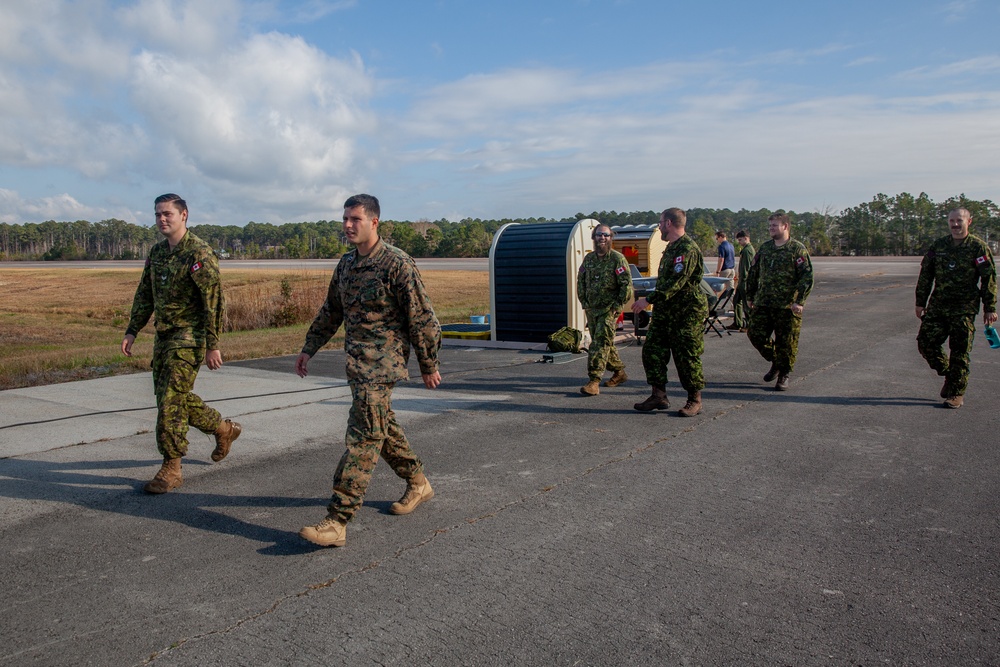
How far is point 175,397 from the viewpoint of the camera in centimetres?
532

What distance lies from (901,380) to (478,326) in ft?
22.9

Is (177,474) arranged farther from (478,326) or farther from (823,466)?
(478,326)

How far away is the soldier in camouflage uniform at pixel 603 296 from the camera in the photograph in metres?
8.70

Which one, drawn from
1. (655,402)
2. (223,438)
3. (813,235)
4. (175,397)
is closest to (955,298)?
(655,402)

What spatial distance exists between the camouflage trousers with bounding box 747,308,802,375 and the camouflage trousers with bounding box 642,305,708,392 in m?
1.53

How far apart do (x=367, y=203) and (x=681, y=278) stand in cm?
373

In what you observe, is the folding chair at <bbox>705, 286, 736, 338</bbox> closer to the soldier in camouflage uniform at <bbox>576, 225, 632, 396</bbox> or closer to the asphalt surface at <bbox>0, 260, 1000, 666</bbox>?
the soldier in camouflage uniform at <bbox>576, 225, 632, 396</bbox>

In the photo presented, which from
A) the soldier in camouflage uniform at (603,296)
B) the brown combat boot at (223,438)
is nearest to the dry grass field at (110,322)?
the brown combat boot at (223,438)

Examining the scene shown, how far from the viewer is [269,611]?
3.58 m

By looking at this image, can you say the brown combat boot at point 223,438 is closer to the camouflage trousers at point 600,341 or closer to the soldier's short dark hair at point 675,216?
the camouflage trousers at point 600,341

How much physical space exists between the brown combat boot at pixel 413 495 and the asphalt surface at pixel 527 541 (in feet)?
0.28

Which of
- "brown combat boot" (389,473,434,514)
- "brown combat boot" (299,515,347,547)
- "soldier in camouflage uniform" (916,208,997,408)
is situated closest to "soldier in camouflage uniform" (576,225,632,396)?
"soldier in camouflage uniform" (916,208,997,408)

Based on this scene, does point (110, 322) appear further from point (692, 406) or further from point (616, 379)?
point (692, 406)

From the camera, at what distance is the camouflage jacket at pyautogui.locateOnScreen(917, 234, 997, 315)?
7.72 meters
